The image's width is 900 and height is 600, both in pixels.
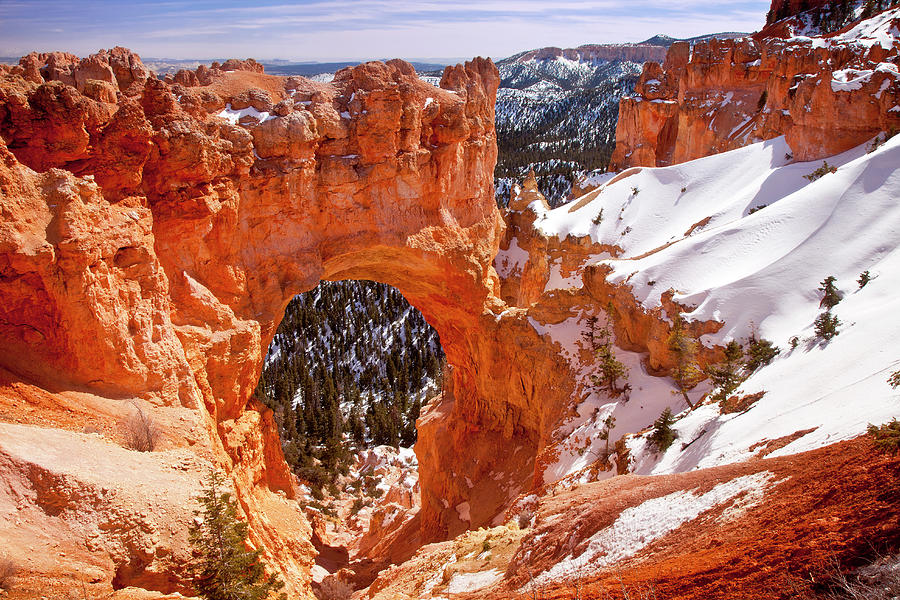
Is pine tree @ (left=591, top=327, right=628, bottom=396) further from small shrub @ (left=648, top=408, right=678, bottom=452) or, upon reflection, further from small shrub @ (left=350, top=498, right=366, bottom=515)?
small shrub @ (left=350, top=498, right=366, bottom=515)

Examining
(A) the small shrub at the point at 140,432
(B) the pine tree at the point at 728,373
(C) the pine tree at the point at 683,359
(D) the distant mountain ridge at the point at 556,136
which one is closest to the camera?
(A) the small shrub at the point at 140,432

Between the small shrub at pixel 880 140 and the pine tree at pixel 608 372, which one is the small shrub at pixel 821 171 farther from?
the pine tree at pixel 608 372

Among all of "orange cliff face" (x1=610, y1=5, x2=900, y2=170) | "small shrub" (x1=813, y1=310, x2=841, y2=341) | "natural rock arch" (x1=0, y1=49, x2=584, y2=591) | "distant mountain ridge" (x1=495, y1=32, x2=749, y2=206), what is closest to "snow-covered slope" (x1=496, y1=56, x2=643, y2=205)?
"distant mountain ridge" (x1=495, y1=32, x2=749, y2=206)

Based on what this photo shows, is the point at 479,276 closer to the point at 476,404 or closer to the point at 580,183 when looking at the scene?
the point at 476,404

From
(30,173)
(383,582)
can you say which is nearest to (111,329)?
(30,173)

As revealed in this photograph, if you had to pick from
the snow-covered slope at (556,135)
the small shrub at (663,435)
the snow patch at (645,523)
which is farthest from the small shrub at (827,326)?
the snow-covered slope at (556,135)

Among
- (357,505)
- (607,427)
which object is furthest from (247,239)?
(357,505)

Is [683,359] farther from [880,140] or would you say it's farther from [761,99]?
[761,99]

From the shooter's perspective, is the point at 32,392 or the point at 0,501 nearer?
the point at 0,501
